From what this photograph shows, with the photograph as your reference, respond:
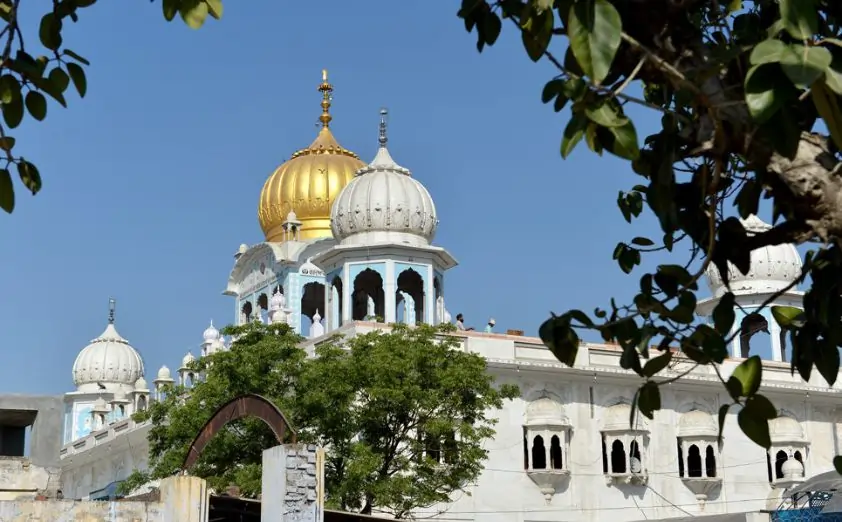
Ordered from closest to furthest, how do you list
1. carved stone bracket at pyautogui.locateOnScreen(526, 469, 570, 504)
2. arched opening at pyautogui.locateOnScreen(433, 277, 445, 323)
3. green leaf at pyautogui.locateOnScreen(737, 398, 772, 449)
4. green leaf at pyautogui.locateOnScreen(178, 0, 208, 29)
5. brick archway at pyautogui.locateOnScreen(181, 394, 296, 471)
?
1. green leaf at pyautogui.locateOnScreen(737, 398, 772, 449)
2. green leaf at pyautogui.locateOnScreen(178, 0, 208, 29)
3. brick archway at pyautogui.locateOnScreen(181, 394, 296, 471)
4. carved stone bracket at pyautogui.locateOnScreen(526, 469, 570, 504)
5. arched opening at pyautogui.locateOnScreen(433, 277, 445, 323)

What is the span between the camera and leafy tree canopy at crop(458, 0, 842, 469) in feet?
11.3

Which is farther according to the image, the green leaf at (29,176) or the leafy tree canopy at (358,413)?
the leafy tree canopy at (358,413)

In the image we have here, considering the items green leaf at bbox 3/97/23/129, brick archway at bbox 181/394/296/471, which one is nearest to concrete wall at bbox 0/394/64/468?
brick archway at bbox 181/394/296/471

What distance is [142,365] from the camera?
5731cm

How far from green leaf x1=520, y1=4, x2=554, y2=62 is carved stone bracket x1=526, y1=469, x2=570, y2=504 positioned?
2545cm

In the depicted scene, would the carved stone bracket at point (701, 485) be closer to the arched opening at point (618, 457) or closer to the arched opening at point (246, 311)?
the arched opening at point (618, 457)

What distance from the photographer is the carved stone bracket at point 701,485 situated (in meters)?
31.0

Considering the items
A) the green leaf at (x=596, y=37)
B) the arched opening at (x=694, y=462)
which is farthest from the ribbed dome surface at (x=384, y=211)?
the green leaf at (x=596, y=37)

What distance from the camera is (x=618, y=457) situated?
30.9m

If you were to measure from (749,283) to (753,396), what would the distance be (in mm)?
33545

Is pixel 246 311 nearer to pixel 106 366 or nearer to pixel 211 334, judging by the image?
pixel 211 334

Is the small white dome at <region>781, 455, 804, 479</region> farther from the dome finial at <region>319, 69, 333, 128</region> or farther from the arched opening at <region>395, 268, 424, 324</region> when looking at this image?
the dome finial at <region>319, 69, 333, 128</region>

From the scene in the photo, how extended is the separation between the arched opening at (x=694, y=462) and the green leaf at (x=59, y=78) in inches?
1108

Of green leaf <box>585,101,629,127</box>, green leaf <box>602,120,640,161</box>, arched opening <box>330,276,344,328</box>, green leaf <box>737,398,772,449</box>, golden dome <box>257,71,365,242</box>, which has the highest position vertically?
golden dome <box>257,71,365,242</box>
